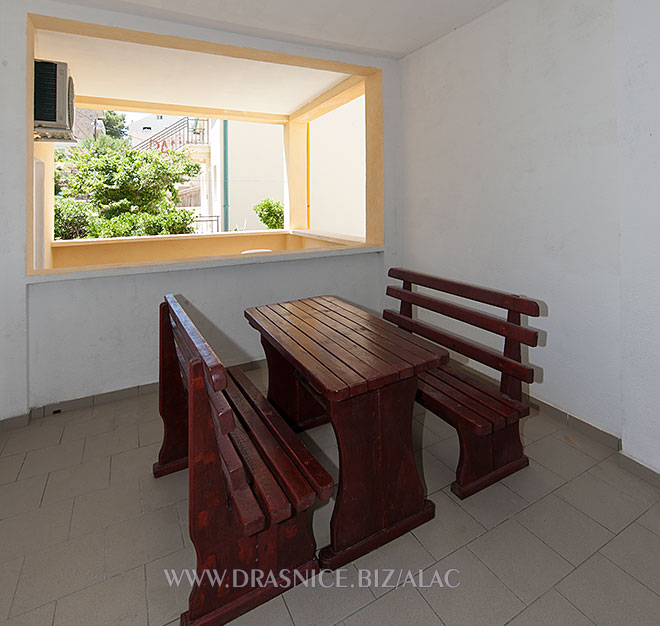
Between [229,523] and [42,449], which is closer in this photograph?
[229,523]

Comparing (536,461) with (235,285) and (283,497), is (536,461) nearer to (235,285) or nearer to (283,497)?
(283,497)

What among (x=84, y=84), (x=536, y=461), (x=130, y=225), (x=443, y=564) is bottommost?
(x=443, y=564)

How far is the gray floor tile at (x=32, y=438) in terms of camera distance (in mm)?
2383

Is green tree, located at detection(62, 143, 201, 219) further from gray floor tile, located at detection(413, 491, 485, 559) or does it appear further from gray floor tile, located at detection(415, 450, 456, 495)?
gray floor tile, located at detection(413, 491, 485, 559)

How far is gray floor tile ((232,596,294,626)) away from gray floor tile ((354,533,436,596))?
0.31m

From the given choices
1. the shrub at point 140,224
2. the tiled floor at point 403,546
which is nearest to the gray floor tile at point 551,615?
the tiled floor at point 403,546

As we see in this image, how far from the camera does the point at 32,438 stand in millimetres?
2490

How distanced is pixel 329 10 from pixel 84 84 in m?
3.07

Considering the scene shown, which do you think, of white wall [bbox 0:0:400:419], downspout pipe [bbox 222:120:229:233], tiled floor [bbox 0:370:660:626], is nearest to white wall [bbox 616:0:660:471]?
tiled floor [bbox 0:370:660:626]

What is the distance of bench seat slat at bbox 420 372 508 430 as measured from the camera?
1.83 metres

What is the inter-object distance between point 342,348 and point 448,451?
929mm

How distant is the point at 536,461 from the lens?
7.25ft

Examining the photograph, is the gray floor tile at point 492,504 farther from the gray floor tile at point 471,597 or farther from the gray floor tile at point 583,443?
the gray floor tile at point 583,443

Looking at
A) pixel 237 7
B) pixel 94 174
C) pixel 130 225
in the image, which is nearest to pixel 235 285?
pixel 237 7
